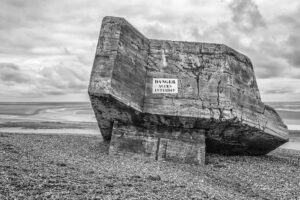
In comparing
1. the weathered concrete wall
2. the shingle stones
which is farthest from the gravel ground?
the shingle stones

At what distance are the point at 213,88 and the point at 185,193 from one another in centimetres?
334

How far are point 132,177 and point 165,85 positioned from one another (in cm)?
271

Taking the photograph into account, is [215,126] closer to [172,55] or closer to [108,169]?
[172,55]

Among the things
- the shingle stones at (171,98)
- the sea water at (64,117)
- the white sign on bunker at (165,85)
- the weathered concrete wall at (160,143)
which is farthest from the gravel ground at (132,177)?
the sea water at (64,117)

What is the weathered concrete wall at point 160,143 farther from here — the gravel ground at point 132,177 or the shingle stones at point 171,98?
the gravel ground at point 132,177

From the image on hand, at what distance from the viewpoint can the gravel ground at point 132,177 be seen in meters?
3.94

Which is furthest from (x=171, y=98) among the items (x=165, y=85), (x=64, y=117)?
(x=64, y=117)

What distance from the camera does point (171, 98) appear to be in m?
6.95

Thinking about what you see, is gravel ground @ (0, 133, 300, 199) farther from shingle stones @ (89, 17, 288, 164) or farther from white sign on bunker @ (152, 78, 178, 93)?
white sign on bunker @ (152, 78, 178, 93)

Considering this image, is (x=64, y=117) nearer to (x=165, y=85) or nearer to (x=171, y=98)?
(x=165, y=85)

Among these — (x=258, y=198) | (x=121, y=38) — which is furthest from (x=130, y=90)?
(x=258, y=198)

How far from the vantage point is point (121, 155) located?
6.79 metres

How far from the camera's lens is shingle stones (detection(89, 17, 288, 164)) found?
6.48 metres

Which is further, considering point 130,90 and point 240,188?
point 130,90
